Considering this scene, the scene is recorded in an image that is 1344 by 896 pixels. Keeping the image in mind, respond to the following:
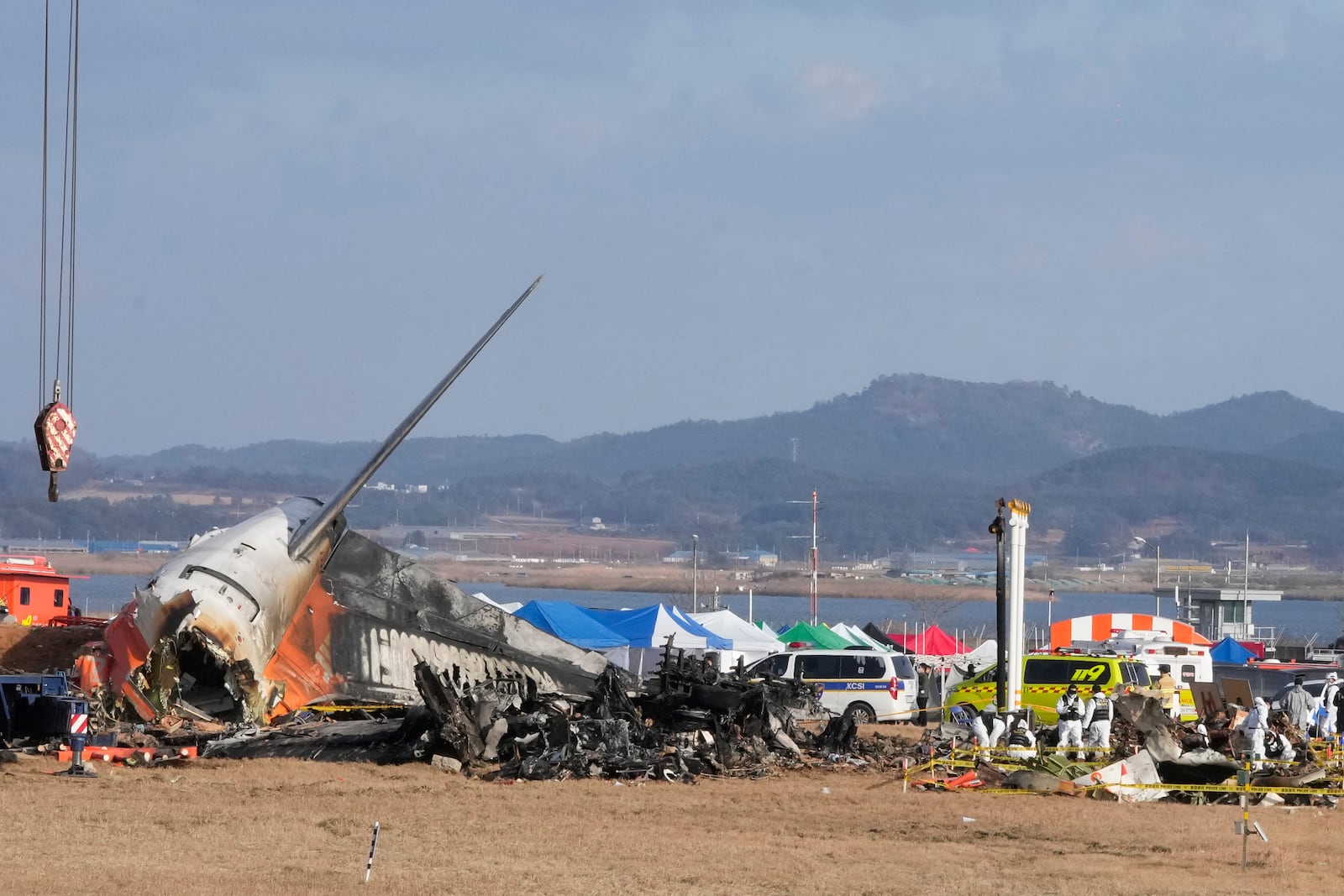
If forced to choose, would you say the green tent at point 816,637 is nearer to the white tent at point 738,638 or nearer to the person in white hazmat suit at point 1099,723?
the white tent at point 738,638

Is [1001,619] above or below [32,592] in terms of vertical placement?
above

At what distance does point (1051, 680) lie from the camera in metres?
30.2

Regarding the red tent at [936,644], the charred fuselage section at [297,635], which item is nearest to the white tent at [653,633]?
the charred fuselage section at [297,635]

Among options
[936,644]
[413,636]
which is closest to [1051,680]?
[413,636]

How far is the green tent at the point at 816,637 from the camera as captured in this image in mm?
48031

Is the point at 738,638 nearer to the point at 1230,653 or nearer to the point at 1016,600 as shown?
the point at 1230,653

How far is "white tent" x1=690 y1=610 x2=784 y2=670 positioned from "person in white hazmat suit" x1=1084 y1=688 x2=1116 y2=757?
17.4 meters

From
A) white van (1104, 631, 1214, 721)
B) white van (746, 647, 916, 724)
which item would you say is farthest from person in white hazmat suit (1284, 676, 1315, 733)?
white van (746, 647, 916, 724)

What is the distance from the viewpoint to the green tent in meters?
48.0

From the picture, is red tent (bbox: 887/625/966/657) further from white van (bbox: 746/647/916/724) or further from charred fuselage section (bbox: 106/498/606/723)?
charred fuselage section (bbox: 106/498/606/723)

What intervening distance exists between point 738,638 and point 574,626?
275 inches

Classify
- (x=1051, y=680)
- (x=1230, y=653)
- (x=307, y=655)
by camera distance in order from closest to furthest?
1. (x=307, y=655)
2. (x=1051, y=680)
3. (x=1230, y=653)

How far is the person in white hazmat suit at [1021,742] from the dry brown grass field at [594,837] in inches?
70.1

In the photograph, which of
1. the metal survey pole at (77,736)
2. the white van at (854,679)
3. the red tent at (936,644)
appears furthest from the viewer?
the red tent at (936,644)
